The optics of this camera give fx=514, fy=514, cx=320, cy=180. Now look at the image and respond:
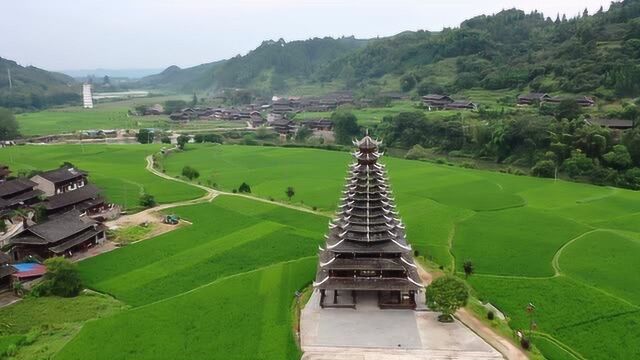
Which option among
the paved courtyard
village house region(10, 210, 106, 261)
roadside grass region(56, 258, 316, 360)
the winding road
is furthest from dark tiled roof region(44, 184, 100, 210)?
the paved courtyard

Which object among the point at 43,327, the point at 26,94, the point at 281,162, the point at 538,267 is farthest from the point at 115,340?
the point at 26,94

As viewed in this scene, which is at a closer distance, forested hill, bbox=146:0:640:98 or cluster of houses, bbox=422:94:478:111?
forested hill, bbox=146:0:640:98

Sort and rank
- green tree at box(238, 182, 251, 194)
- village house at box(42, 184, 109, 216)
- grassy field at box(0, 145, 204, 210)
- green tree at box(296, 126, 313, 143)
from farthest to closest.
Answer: green tree at box(296, 126, 313, 143)
green tree at box(238, 182, 251, 194)
grassy field at box(0, 145, 204, 210)
village house at box(42, 184, 109, 216)

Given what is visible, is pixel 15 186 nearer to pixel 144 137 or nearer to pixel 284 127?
pixel 144 137

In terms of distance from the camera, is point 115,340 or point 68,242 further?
point 68,242

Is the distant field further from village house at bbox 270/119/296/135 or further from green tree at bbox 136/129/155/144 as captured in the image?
village house at bbox 270/119/296/135

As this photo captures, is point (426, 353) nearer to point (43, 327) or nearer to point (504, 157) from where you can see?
point (43, 327)

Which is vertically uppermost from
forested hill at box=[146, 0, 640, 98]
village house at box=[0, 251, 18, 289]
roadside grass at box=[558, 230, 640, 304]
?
forested hill at box=[146, 0, 640, 98]
